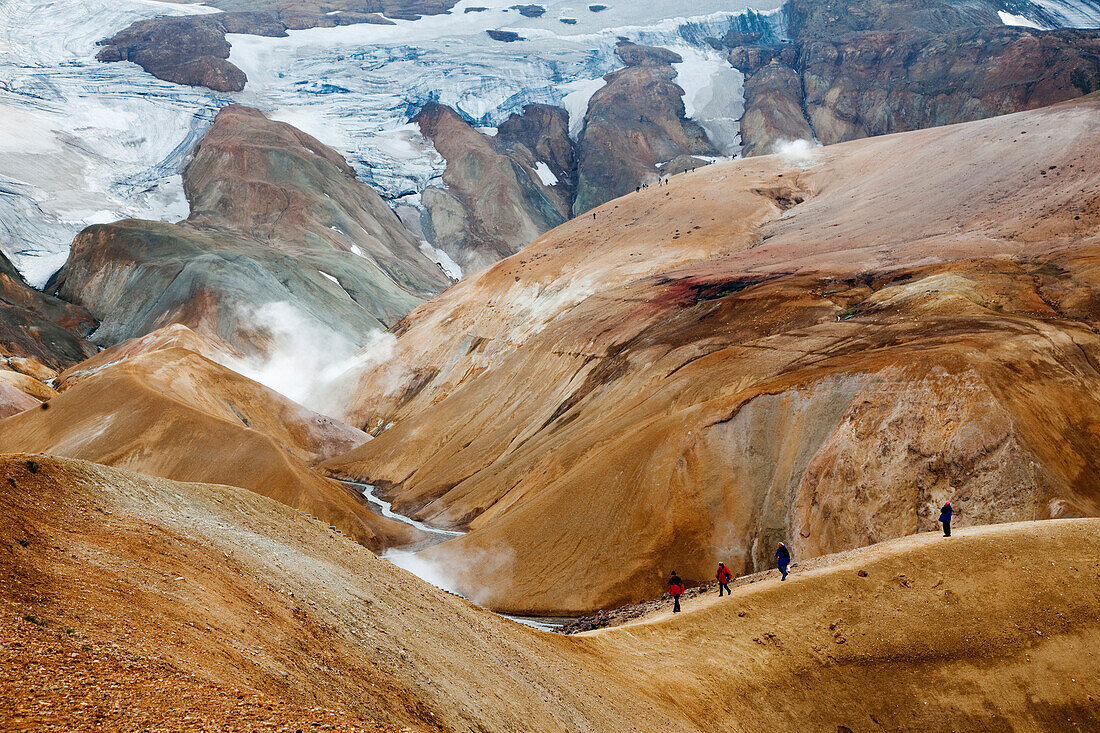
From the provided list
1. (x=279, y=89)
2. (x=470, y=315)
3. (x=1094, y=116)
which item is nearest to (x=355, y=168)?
(x=279, y=89)

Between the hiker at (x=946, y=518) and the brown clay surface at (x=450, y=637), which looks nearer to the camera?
the brown clay surface at (x=450, y=637)

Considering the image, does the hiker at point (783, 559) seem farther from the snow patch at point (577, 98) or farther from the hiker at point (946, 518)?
the snow patch at point (577, 98)

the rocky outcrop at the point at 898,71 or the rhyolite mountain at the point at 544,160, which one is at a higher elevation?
the rocky outcrop at the point at 898,71

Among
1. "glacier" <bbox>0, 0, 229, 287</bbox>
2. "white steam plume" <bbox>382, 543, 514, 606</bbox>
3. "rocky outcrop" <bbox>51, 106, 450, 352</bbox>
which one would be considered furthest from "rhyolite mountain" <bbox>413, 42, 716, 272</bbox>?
"white steam plume" <bbox>382, 543, 514, 606</bbox>

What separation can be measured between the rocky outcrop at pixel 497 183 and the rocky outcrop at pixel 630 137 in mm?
5713

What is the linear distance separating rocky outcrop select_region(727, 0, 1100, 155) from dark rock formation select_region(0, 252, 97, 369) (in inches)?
4452

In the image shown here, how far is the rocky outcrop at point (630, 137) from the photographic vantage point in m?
166

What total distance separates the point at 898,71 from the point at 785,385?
137 metres

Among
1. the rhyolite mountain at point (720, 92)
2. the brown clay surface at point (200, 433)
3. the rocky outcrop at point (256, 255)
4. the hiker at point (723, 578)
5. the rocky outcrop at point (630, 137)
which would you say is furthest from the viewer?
the rocky outcrop at point (630, 137)

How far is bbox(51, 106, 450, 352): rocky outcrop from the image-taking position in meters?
101

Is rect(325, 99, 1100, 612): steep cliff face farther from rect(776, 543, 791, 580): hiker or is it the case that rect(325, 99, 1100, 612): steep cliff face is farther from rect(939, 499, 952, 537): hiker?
rect(776, 543, 791, 580): hiker

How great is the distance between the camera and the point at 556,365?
59500 millimetres

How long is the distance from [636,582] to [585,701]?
56.4ft

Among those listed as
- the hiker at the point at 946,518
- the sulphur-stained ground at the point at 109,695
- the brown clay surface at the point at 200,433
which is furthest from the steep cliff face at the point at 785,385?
the sulphur-stained ground at the point at 109,695
